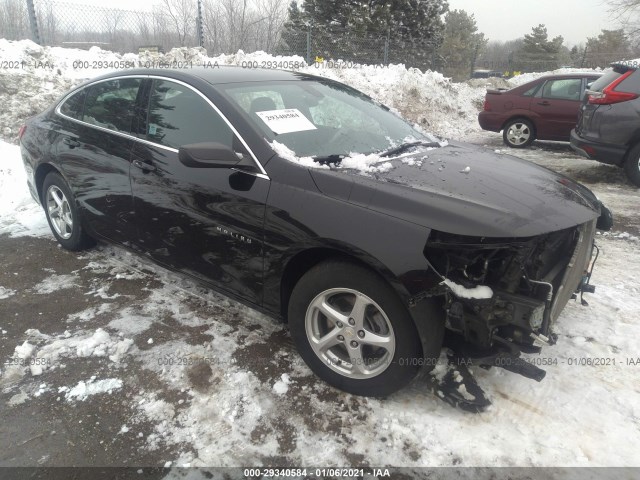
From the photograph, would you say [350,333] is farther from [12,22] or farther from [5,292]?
[12,22]

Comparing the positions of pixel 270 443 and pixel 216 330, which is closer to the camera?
pixel 270 443

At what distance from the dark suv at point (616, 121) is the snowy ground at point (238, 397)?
3.52 meters

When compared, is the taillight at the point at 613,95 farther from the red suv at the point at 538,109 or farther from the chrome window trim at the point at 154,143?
the chrome window trim at the point at 154,143

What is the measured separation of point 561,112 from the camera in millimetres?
9227

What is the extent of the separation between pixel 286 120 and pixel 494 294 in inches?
65.1

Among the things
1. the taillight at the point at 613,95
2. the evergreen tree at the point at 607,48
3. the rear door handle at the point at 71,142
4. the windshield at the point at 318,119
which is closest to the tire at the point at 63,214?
the rear door handle at the point at 71,142

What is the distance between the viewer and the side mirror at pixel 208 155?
2514mm

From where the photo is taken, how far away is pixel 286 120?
9.46 feet

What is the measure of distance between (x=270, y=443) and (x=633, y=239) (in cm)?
435

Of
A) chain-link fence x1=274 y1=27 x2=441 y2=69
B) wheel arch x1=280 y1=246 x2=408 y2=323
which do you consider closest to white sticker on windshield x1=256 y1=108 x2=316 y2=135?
→ wheel arch x1=280 y1=246 x2=408 y2=323

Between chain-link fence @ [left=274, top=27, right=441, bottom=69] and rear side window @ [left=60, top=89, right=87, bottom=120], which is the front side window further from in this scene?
rear side window @ [left=60, top=89, right=87, bottom=120]

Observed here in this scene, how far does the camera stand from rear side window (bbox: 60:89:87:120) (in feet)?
13.0

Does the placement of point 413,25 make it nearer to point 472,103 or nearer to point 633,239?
point 472,103

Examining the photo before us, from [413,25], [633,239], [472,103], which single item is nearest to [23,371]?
[633,239]
